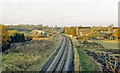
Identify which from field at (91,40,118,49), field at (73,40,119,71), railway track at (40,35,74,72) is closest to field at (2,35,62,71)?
railway track at (40,35,74,72)

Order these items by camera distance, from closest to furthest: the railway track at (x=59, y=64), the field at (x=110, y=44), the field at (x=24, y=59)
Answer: the railway track at (x=59, y=64) → the field at (x=24, y=59) → the field at (x=110, y=44)

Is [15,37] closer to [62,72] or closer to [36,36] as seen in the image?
[36,36]

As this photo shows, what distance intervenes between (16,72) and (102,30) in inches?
2284

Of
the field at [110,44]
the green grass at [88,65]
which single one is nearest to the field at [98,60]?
the green grass at [88,65]

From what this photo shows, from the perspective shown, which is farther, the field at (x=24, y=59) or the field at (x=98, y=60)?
the field at (x=98, y=60)

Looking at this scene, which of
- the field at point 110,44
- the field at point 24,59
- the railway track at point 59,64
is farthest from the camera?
the field at point 110,44

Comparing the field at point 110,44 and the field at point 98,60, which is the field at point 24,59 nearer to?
the field at point 98,60

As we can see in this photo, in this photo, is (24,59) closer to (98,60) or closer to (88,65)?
(88,65)

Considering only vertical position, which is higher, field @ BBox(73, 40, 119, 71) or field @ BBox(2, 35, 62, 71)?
field @ BBox(2, 35, 62, 71)

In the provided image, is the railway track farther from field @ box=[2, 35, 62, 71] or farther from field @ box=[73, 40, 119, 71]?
field @ box=[73, 40, 119, 71]

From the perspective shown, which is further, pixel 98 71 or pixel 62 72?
pixel 98 71

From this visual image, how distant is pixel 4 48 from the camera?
17.5 m

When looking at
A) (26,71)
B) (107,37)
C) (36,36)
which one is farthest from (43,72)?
(107,37)

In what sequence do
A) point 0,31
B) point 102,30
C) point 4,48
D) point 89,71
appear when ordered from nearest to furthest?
point 89,71, point 0,31, point 4,48, point 102,30
